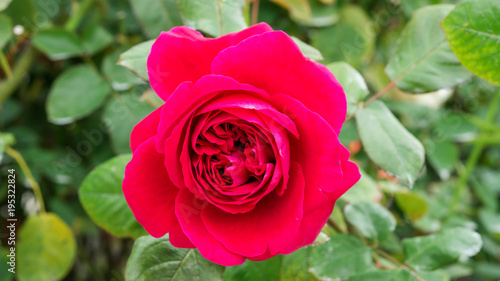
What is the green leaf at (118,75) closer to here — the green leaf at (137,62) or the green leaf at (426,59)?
the green leaf at (137,62)

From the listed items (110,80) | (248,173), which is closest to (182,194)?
(248,173)

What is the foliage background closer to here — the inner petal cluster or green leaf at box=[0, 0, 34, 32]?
green leaf at box=[0, 0, 34, 32]

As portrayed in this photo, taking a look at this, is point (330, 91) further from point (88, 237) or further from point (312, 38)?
point (88, 237)

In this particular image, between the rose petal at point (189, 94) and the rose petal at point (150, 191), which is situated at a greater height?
the rose petal at point (189, 94)

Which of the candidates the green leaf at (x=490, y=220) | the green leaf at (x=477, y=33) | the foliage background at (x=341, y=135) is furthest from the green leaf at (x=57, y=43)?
the green leaf at (x=490, y=220)

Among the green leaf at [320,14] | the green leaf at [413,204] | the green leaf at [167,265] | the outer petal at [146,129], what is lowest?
the green leaf at [413,204]

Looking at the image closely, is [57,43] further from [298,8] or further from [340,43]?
[340,43]
